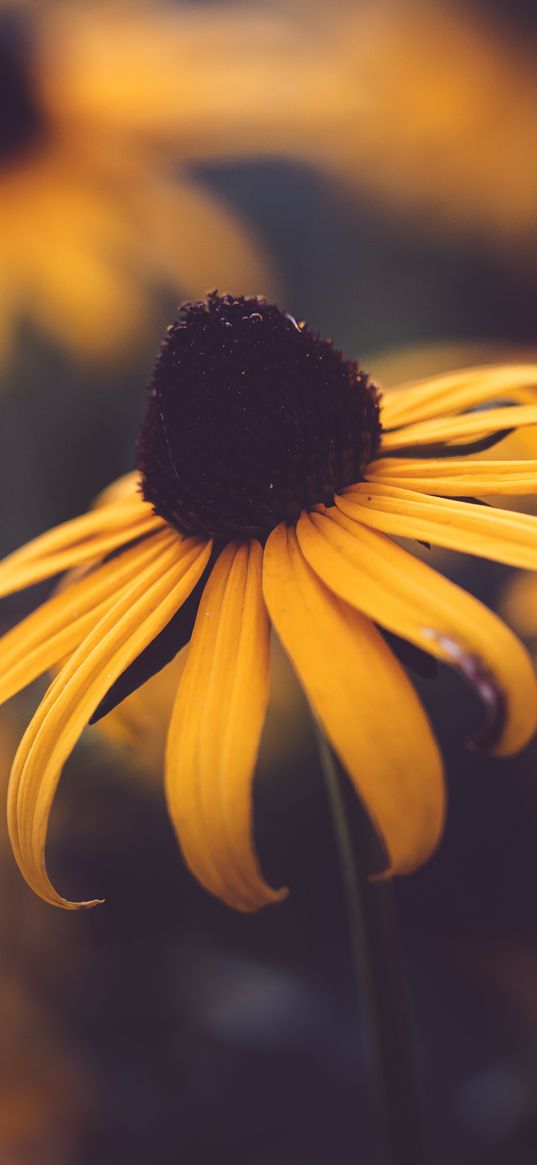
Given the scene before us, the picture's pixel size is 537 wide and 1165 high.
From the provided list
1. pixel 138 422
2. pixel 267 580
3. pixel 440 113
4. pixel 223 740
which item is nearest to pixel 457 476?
pixel 267 580

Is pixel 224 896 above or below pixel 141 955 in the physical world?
above

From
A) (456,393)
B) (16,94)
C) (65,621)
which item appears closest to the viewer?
(65,621)

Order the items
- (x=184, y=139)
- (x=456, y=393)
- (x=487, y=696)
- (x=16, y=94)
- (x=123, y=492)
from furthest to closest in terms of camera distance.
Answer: (x=16, y=94) < (x=184, y=139) < (x=123, y=492) < (x=456, y=393) < (x=487, y=696)

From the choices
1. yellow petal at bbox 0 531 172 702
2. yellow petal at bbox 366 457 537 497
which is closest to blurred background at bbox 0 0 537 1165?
yellow petal at bbox 0 531 172 702

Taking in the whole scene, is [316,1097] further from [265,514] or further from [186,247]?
[186,247]

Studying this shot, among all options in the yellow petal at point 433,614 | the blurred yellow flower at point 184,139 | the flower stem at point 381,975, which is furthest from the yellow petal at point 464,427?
the blurred yellow flower at point 184,139

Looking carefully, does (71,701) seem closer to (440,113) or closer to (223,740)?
(223,740)

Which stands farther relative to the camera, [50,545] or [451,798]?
[451,798]

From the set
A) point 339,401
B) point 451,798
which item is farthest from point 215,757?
point 451,798
